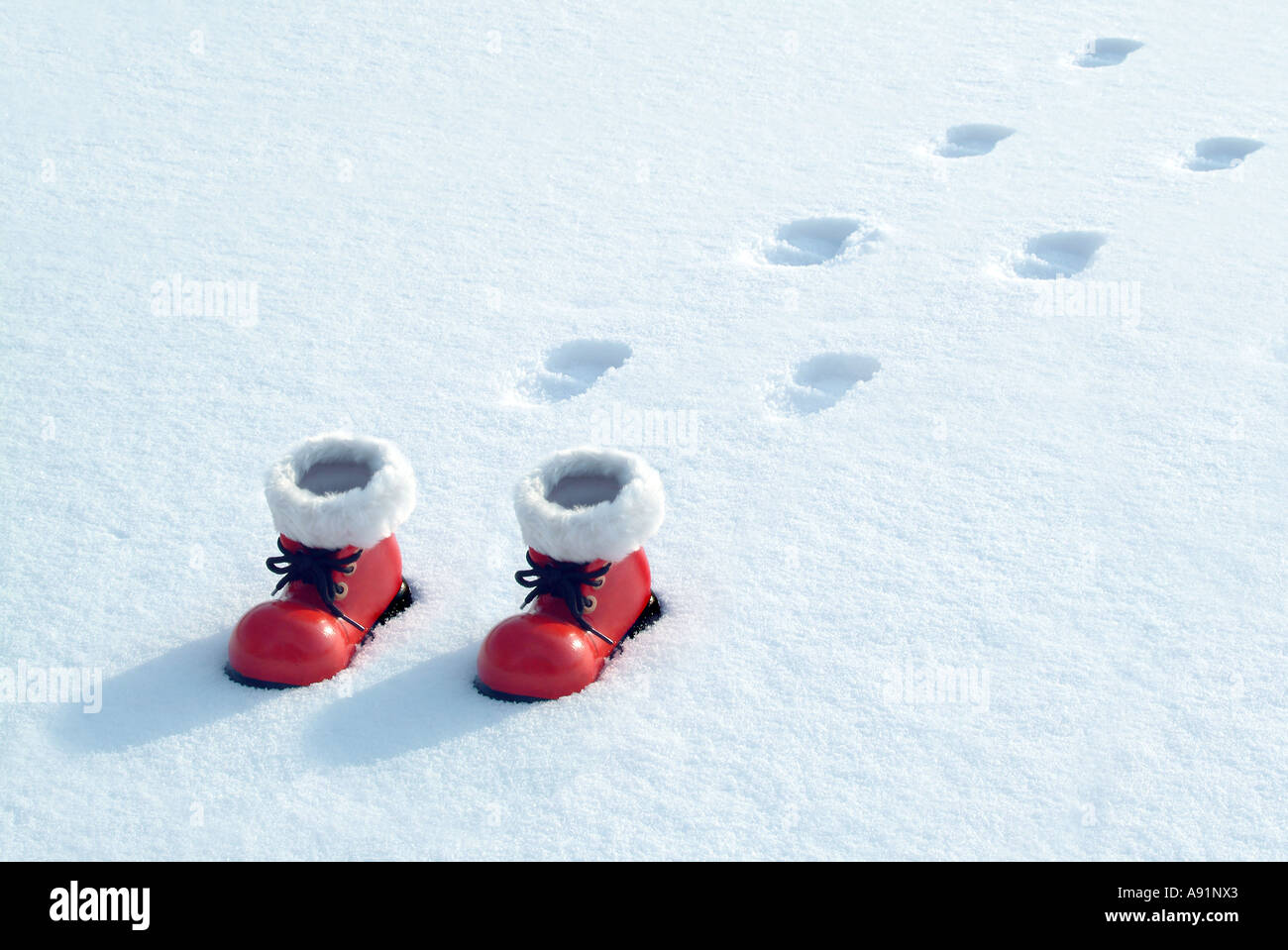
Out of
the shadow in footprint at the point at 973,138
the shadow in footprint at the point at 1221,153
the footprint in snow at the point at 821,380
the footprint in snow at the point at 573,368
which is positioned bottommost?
the footprint in snow at the point at 573,368

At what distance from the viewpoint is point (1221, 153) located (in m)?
3.32

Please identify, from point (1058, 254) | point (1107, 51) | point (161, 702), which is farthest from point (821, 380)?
point (1107, 51)

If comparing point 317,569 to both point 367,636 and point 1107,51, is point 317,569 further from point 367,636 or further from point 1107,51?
point 1107,51

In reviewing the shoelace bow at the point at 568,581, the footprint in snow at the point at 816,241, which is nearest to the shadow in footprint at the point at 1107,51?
the footprint in snow at the point at 816,241

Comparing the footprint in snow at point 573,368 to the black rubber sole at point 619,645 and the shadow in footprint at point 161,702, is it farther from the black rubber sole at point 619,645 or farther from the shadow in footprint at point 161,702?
the shadow in footprint at point 161,702

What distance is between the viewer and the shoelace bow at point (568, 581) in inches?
71.9

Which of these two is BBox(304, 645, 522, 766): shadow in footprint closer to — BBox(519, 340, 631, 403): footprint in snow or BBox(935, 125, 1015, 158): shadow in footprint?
BBox(519, 340, 631, 403): footprint in snow

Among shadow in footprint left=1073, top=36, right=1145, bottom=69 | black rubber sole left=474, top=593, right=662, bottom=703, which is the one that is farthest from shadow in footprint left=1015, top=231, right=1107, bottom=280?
black rubber sole left=474, top=593, right=662, bottom=703

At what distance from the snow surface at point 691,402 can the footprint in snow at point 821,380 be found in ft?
0.03

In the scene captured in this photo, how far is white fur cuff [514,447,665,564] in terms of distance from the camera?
5.81 ft

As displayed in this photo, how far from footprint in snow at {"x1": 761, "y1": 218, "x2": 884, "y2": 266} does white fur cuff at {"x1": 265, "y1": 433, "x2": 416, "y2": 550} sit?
1389mm

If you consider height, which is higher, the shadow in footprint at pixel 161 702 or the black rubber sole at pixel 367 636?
the black rubber sole at pixel 367 636

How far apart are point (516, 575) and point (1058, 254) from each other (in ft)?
5.65

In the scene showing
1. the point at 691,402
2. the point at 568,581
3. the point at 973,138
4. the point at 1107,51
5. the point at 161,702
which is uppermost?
the point at 1107,51
